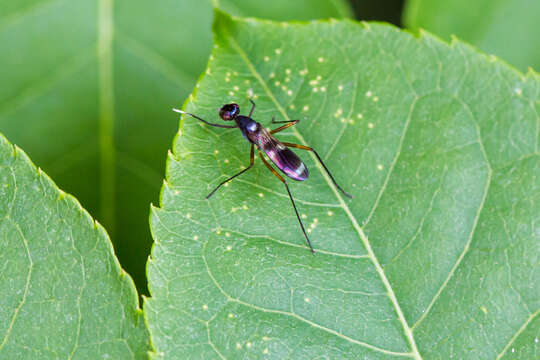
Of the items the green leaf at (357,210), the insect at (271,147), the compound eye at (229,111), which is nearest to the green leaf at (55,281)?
the green leaf at (357,210)

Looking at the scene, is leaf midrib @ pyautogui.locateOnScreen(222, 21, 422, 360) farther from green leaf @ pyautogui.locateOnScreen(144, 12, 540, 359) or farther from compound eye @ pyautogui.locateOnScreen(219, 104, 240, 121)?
compound eye @ pyautogui.locateOnScreen(219, 104, 240, 121)

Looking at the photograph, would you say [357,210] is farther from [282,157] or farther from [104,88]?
[104,88]

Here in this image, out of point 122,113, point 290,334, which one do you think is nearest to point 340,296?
point 290,334

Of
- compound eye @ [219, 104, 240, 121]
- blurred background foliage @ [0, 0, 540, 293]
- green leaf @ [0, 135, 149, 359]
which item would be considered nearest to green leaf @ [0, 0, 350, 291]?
blurred background foliage @ [0, 0, 540, 293]

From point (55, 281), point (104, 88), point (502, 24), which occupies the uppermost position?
point (502, 24)

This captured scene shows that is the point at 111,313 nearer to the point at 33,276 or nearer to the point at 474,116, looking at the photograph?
the point at 33,276

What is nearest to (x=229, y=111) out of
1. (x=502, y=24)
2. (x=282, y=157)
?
(x=282, y=157)
